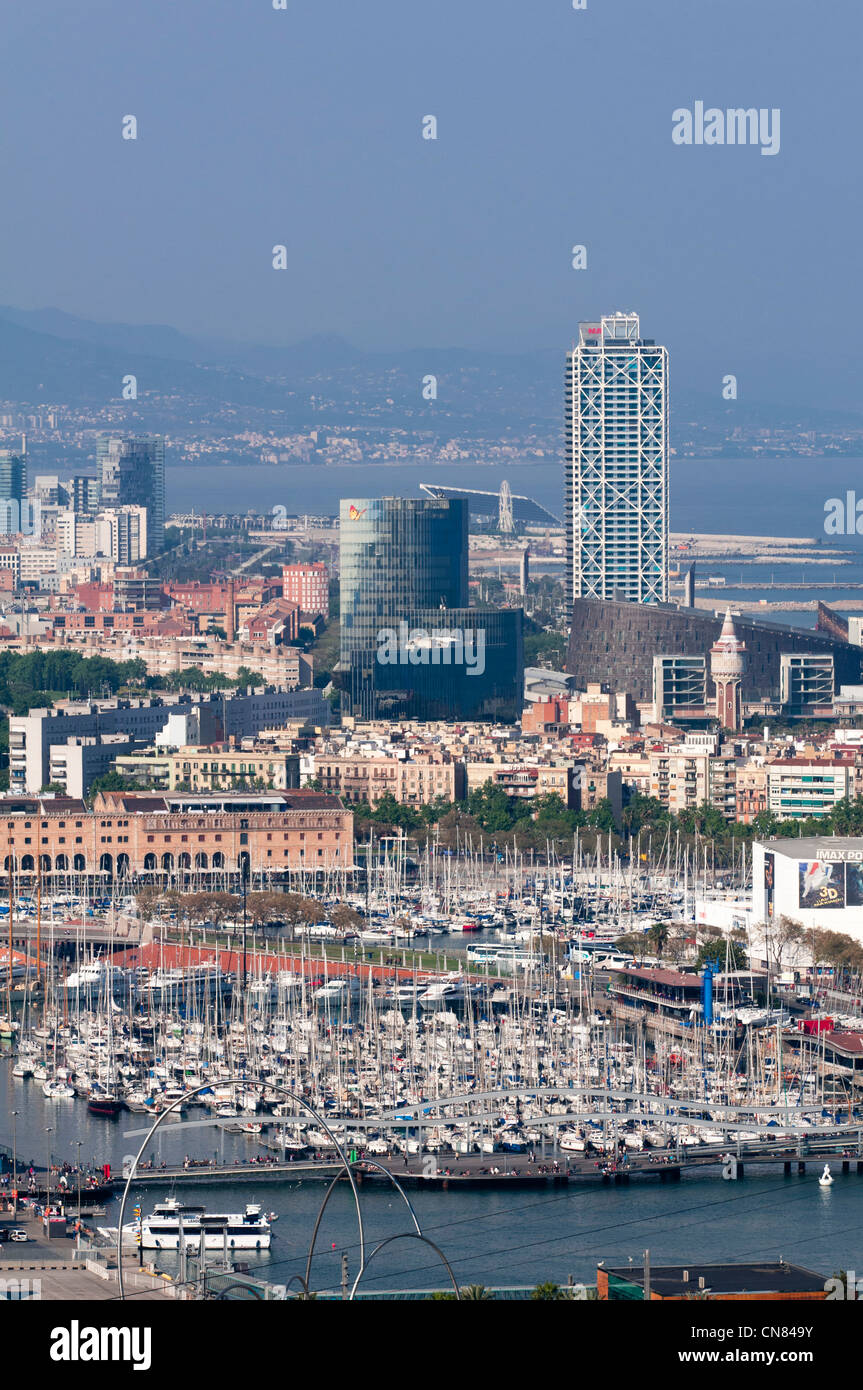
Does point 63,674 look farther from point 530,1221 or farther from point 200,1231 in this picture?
point 200,1231

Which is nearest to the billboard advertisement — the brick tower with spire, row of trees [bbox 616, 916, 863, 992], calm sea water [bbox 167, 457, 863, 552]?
row of trees [bbox 616, 916, 863, 992]

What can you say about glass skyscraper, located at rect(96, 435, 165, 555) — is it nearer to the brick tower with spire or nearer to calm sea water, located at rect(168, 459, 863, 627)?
calm sea water, located at rect(168, 459, 863, 627)

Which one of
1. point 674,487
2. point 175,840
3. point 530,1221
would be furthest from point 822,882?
point 674,487

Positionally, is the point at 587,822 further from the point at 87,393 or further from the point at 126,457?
the point at 87,393

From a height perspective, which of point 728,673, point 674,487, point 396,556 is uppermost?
point 674,487

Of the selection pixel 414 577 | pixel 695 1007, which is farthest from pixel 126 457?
pixel 695 1007

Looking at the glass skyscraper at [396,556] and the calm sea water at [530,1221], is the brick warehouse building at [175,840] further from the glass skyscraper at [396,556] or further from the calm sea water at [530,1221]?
the glass skyscraper at [396,556]

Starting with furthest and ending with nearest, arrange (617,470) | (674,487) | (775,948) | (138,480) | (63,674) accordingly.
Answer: (674,487), (138,480), (617,470), (63,674), (775,948)
